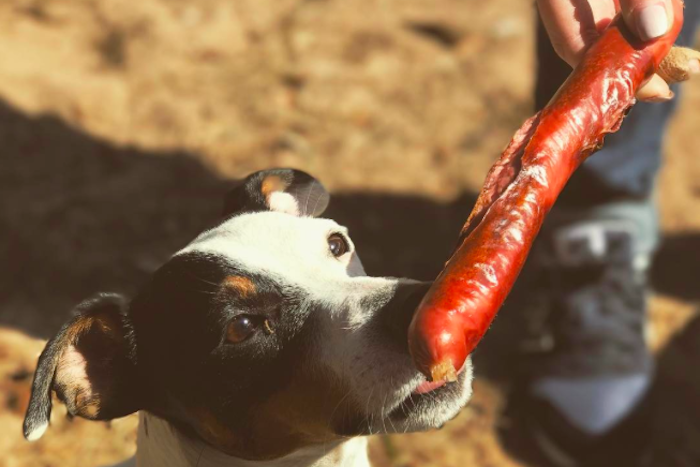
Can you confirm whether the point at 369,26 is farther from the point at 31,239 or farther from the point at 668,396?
the point at 668,396

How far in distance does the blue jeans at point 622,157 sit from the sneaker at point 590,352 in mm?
77

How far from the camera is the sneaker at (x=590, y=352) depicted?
312cm

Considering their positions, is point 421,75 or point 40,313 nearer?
point 40,313

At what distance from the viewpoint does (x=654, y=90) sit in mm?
1923

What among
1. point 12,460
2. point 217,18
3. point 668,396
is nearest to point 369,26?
point 217,18

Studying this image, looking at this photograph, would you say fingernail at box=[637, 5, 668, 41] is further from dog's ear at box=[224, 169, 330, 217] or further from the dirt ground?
the dirt ground

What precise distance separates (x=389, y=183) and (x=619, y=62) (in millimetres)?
2471

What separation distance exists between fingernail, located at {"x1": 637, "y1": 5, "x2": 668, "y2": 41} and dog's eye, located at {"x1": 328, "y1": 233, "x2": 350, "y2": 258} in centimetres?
89

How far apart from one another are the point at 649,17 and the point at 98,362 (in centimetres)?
151

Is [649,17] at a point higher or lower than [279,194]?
higher

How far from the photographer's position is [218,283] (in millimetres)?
1910

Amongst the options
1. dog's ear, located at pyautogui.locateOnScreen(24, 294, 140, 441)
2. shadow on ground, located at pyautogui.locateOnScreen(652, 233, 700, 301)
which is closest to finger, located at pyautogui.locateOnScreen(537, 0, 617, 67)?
dog's ear, located at pyautogui.locateOnScreen(24, 294, 140, 441)

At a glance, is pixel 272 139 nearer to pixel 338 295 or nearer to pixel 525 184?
pixel 338 295

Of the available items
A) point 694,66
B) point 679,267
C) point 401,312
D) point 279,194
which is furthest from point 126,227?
point 694,66
